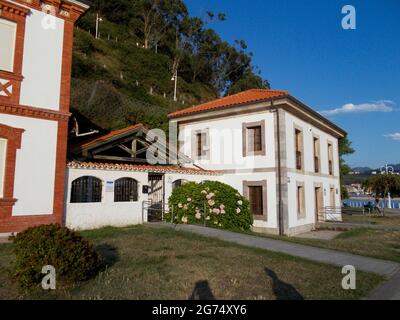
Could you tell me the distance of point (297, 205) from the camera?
15.4 metres

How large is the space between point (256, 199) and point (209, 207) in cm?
350

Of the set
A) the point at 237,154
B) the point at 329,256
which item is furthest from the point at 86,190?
the point at 329,256

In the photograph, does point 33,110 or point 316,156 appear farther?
point 316,156

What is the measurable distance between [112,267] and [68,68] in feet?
24.8

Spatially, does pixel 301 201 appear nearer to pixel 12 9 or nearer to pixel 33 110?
pixel 33 110

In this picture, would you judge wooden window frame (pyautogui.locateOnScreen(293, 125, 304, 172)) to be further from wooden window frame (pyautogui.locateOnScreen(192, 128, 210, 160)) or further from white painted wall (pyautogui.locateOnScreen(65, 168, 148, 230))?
white painted wall (pyautogui.locateOnScreen(65, 168, 148, 230))

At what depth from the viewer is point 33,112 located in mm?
9625

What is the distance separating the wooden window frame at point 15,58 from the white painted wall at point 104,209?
2916 millimetres

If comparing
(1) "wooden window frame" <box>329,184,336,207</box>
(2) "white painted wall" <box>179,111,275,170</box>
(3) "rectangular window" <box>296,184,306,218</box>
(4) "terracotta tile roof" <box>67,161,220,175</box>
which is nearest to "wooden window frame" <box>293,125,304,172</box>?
(3) "rectangular window" <box>296,184,306,218</box>

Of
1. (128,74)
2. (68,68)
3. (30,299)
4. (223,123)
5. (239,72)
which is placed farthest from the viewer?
(239,72)

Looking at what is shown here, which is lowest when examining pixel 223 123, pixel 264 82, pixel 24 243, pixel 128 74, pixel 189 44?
pixel 24 243

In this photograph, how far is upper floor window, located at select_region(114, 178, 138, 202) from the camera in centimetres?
1226
